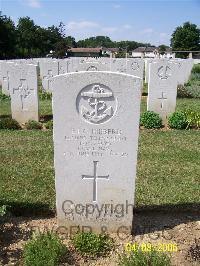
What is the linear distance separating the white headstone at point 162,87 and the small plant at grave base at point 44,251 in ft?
26.3

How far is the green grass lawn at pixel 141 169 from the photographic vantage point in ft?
20.6

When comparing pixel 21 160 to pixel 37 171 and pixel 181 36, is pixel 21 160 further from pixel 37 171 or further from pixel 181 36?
pixel 181 36

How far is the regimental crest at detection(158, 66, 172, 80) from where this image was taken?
11.6 m

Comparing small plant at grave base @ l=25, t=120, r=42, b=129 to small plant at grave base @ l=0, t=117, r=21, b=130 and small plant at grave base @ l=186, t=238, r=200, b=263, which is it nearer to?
small plant at grave base @ l=0, t=117, r=21, b=130

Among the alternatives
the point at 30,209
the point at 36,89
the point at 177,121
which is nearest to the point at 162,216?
the point at 30,209

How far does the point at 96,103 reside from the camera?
4633 millimetres

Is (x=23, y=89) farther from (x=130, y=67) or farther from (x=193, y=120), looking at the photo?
(x=130, y=67)

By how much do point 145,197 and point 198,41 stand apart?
272 ft

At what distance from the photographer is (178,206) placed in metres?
6.04

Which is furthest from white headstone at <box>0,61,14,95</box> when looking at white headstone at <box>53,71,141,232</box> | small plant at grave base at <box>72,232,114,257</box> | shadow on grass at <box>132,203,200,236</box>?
small plant at grave base at <box>72,232,114,257</box>

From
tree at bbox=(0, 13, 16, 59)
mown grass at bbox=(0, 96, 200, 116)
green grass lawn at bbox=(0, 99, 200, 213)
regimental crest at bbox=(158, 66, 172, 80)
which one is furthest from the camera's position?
tree at bbox=(0, 13, 16, 59)

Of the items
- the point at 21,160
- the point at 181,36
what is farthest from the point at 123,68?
the point at 181,36

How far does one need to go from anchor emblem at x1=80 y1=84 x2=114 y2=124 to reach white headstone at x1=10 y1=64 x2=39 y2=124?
6.88m
